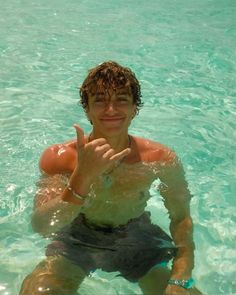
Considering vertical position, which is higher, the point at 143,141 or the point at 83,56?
the point at 143,141

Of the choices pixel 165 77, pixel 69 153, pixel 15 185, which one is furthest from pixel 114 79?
pixel 165 77

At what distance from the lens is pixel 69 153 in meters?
2.87

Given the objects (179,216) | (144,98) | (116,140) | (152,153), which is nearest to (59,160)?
(116,140)

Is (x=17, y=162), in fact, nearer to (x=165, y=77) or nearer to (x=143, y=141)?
(x=143, y=141)

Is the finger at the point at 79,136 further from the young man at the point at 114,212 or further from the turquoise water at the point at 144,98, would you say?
the turquoise water at the point at 144,98

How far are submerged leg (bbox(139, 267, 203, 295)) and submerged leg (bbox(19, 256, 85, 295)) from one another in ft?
1.33

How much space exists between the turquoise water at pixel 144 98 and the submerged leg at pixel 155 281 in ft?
1.05

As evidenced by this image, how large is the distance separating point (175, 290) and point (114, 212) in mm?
617

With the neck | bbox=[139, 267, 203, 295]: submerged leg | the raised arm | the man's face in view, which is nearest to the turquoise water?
bbox=[139, 267, 203, 295]: submerged leg

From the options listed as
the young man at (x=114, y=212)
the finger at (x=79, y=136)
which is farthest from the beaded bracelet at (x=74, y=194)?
the finger at (x=79, y=136)

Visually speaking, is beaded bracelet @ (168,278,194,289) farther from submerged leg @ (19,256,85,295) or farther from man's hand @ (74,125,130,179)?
man's hand @ (74,125,130,179)

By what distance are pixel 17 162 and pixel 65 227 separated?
1.96m

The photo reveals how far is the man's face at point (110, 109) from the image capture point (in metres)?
2.61

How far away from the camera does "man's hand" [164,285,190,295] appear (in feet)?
8.64
